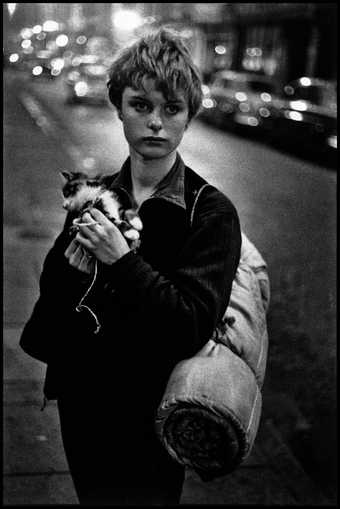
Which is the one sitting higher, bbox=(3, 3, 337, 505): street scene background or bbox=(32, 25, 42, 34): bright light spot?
bbox=(32, 25, 42, 34): bright light spot

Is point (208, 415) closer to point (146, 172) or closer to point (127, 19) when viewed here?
point (146, 172)

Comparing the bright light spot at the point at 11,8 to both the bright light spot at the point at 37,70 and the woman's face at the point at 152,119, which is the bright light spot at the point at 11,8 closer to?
the bright light spot at the point at 37,70

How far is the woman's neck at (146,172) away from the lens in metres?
1.96

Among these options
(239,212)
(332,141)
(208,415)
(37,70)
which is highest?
(37,70)

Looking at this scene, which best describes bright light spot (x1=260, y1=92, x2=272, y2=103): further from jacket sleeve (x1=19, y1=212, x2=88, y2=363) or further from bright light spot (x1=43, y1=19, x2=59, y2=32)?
jacket sleeve (x1=19, y1=212, x2=88, y2=363)

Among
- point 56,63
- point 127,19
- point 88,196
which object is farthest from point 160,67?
point 127,19

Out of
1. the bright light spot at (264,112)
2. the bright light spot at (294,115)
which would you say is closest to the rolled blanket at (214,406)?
the bright light spot at (294,115)

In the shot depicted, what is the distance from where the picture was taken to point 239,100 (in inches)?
866

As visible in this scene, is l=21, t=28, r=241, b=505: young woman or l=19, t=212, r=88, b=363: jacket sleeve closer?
l=21, t=28, r=241, b=505: young woman

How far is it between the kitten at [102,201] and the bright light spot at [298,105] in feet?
52.2

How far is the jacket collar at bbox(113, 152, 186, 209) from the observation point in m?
1.94

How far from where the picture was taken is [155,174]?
77.9 inches

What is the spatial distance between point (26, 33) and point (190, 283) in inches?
39.3

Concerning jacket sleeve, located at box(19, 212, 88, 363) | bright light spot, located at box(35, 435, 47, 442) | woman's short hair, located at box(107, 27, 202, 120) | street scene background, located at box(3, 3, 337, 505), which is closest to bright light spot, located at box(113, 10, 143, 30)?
street scene background, located at box(3, 3, 337, 505)
